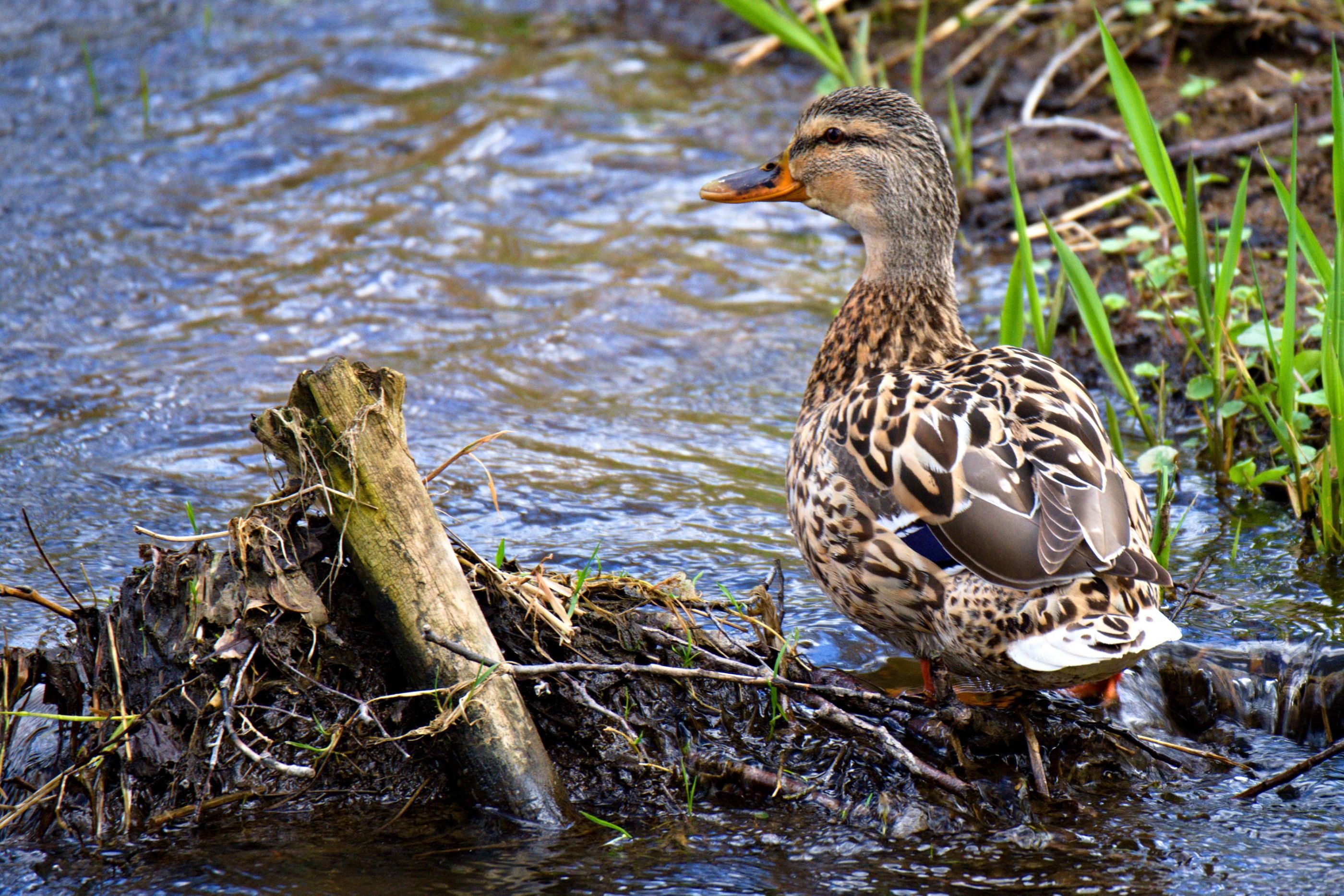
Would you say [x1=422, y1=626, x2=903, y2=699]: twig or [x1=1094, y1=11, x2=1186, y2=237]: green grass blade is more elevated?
[x1=1094, y1=11, x2=1186, y2=237]: green grass blade

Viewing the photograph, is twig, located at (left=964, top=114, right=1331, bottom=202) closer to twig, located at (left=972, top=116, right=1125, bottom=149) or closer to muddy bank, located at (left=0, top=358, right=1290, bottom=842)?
twig, located at (left=972, top=116, right=1125, bottom=149)

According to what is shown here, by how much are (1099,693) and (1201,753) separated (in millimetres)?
317

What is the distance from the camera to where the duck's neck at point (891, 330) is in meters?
4.16

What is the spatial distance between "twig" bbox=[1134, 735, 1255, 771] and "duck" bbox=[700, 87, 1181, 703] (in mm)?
233

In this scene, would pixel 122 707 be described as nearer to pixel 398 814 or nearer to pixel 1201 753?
pixel 398 814

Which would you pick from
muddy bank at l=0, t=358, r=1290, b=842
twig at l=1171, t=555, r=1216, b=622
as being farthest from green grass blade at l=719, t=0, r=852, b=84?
muddy bank at l=0, t=358, r=1290, b=842

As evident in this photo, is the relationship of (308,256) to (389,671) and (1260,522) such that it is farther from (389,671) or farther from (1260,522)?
(1260,522)

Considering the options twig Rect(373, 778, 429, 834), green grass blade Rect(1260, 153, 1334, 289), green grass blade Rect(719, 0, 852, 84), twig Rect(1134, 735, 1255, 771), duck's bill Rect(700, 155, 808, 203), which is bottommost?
twig Rect(1134, 735, 1255, 771)

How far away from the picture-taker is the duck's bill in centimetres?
462

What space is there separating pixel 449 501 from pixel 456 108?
4699 millimetres

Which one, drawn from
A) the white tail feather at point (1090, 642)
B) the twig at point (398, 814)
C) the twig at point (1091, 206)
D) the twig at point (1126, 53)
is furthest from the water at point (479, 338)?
the twig at point (1126, 53)

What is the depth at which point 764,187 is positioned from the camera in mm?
4637

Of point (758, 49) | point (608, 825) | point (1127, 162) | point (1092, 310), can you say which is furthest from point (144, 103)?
point (608, 825)

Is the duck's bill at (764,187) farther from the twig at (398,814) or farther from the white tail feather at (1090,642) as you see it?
the twig at (398,814)
